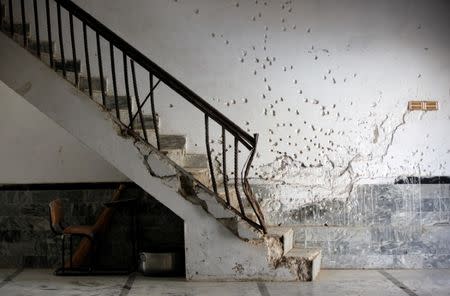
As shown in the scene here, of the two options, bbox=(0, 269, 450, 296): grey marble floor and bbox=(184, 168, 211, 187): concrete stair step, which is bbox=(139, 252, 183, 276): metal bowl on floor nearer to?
bbox=(0, 269, 450, 296): grey marble floor

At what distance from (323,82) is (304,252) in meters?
1.76

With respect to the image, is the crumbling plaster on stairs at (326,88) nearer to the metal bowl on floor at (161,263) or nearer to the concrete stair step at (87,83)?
the concrete stair step at (87,83)

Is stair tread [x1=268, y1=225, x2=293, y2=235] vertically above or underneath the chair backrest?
underneath

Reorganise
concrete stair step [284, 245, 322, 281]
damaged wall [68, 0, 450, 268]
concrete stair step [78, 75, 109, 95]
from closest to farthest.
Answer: concrete stair step [284, 245, 322, 281], concrete stair step [78, 75, 109, 95], damaged wall [68, 0, 450, 268]

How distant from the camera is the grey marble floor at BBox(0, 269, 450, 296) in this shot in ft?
17.9

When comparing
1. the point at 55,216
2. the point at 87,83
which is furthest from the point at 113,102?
the point at 55,216

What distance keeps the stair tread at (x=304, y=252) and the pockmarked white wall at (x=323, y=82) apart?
0.61m

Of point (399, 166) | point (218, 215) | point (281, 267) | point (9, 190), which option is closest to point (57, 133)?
point (9, 190)

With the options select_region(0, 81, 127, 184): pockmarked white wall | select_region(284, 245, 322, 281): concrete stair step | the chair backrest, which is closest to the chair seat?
the chair backrest

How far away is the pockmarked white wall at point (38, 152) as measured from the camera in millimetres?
7000

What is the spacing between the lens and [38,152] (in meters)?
7.03

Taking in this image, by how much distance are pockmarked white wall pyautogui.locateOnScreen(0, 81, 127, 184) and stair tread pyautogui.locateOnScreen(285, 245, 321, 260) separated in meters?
2.03

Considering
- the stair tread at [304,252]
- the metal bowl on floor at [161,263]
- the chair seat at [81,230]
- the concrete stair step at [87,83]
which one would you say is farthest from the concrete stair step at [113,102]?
the stair tread at [304,252]

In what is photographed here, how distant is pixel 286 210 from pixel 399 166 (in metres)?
1.24
